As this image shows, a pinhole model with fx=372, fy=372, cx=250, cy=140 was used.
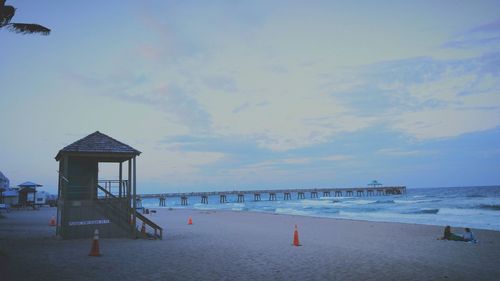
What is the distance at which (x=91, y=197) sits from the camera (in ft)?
51.9

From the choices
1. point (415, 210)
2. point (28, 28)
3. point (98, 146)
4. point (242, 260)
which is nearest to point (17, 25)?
point (28, 28)

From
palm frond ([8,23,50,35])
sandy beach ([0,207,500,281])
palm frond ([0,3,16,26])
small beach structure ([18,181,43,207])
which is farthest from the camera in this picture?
small beach structure ([18,181,43,207])

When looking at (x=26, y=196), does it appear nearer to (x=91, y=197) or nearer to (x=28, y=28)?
(x=91, y=197)

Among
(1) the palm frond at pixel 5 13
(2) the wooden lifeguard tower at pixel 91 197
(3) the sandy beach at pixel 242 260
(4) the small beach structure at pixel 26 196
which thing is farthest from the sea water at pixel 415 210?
(1) the palm frond at pixel 5 13

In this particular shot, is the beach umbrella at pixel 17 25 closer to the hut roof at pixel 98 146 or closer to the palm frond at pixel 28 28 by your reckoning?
the palm frond at pixel 28 28

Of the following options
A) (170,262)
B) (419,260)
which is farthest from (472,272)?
(170,262)

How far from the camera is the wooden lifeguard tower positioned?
1509 cm

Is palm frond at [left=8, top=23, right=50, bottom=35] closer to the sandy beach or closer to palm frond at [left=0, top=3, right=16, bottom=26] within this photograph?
palm frond at [left=0, top=3, right=16, bottom=26]

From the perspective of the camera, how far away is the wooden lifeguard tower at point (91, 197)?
1509cm

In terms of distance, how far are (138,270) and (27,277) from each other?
7.92 feet

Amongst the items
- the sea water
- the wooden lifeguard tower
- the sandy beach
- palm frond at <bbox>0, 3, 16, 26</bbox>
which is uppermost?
palm frond at <bbox>0, 3, 16, 26</bbox>

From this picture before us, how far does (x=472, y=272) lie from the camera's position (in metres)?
10.3

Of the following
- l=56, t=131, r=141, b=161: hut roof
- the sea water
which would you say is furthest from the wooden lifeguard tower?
the sea water

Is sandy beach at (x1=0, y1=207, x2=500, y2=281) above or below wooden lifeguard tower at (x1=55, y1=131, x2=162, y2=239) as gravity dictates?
below
